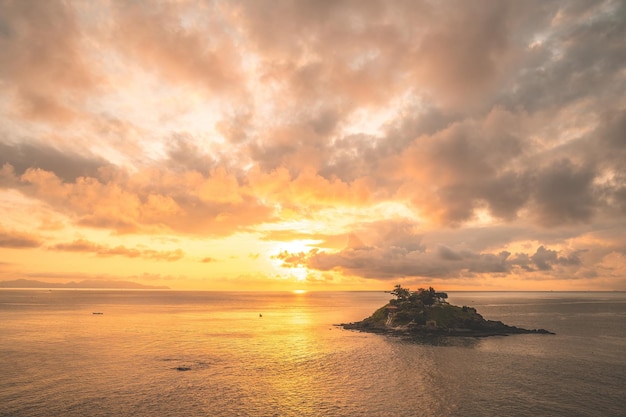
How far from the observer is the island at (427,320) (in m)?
122

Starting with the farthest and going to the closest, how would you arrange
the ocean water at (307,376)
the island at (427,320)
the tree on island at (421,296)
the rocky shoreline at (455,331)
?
the tree on island at (421,296), the island at (427,320), the rocky shoreline at (455,331), the ocean water at (307,376)

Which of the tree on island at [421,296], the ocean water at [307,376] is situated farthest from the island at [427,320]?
the ocean water at [307,376]

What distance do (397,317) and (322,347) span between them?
44.4 m

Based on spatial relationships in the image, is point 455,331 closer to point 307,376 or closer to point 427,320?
point 427,320

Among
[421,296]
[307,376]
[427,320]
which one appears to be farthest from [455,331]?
[307,376]

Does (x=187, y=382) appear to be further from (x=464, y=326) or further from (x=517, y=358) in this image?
(x=464, y=326)

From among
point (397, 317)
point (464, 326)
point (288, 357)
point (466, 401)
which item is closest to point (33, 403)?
point (288, 357)

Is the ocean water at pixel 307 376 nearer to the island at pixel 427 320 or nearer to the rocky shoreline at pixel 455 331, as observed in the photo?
the rocky shoreline at pixel 455 331

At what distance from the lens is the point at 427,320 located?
12712 cm

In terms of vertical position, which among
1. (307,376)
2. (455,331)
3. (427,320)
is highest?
(427,320)

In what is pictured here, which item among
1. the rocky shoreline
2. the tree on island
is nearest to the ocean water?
the rocky shoreline

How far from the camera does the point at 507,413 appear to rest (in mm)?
49156

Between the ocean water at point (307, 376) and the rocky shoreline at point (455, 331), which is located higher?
the rocky shoreline at point (455, 331)

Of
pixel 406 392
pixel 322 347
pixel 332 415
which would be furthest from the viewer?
pixel 322 347
